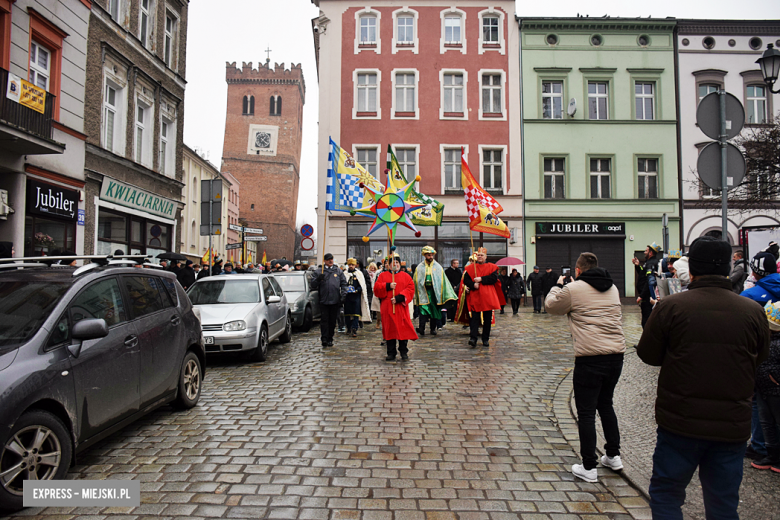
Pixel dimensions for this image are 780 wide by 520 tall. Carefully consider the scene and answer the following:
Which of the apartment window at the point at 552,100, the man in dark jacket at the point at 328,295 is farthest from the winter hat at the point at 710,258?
the apartment window at the point at 552,100

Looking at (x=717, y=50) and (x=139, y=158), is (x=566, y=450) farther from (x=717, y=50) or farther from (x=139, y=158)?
(x=717, y=50)

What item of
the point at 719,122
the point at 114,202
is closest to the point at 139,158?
the point at 114,202

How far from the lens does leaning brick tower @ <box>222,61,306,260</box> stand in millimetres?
77938

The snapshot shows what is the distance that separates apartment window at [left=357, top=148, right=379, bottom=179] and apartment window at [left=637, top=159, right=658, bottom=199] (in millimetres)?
12985

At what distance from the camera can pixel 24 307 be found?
425 cm

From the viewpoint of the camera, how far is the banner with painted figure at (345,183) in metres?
13.3

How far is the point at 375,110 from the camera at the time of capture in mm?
26969

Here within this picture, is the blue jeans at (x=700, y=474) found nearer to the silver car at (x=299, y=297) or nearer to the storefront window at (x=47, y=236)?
the silver car at (x=299, y=297)

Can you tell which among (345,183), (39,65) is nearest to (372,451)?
(345,183)

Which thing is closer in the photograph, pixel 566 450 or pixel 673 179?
pixel 566 450

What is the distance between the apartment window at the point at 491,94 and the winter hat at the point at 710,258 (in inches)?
1001

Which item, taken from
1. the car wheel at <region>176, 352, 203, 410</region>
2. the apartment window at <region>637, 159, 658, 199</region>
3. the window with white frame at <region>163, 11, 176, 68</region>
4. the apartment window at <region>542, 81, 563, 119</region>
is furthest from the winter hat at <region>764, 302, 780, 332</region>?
the apartment window at <region>637, 159, 658, 199</region>

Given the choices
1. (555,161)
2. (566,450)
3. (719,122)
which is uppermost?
(555,161)

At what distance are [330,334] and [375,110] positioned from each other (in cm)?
1783
